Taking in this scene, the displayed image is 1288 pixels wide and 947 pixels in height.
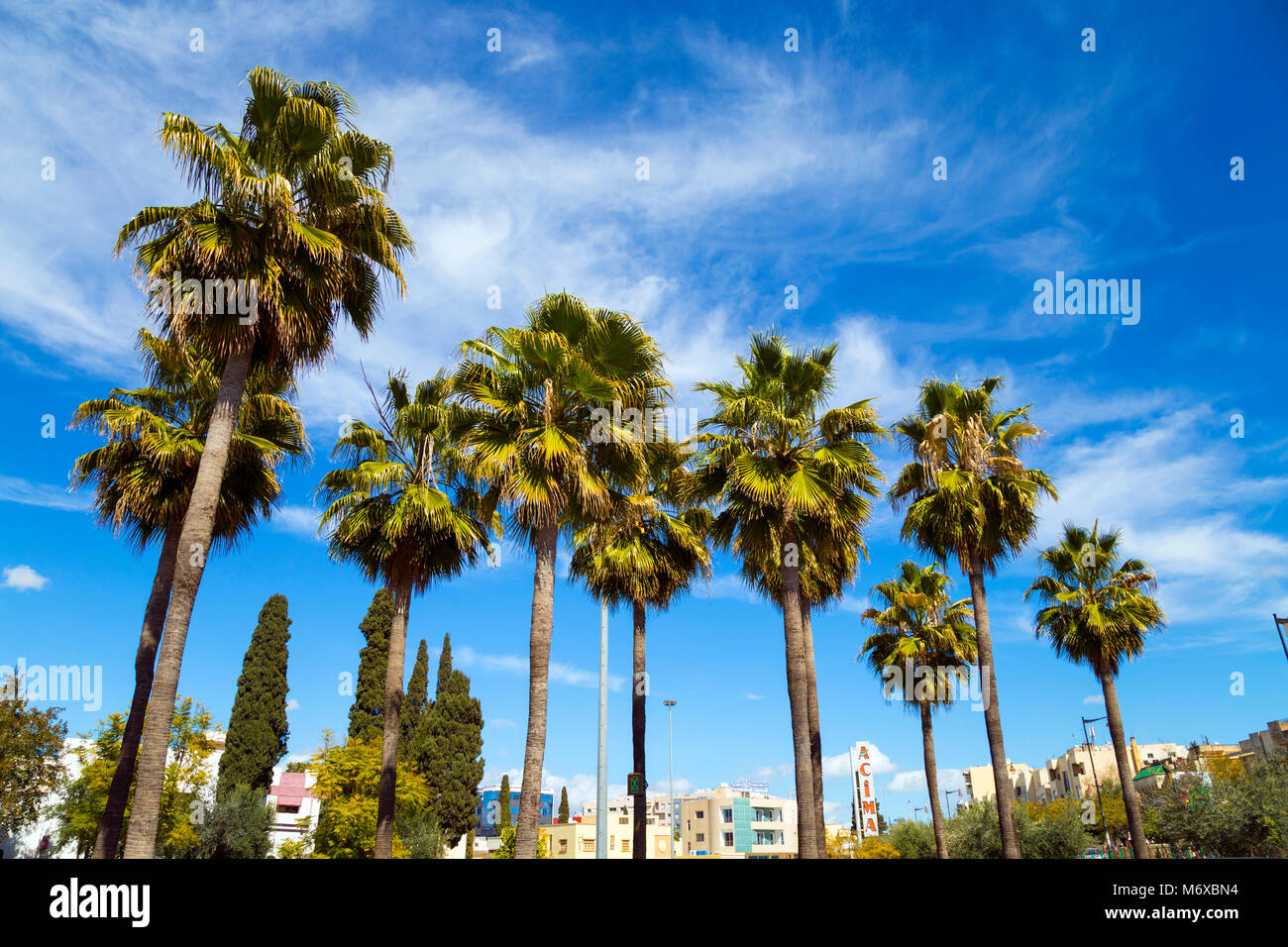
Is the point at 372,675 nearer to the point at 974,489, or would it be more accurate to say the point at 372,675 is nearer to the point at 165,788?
the point at 165,788

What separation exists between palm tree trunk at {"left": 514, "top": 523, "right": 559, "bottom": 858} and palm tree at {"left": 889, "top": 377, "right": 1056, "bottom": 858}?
1241cm

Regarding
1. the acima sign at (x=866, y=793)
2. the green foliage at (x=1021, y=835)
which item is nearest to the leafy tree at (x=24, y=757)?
the green foliage at (x=1021, y=835)

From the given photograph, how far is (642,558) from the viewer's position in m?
22.8

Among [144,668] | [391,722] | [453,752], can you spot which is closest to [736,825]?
[453,752]

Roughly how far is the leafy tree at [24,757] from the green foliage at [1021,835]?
43.9 metres

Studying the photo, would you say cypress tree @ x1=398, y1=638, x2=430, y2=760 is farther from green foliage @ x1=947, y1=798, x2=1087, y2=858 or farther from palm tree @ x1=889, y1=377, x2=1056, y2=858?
palm tree @ x1=889, y1=377, x2=1056, y2=858

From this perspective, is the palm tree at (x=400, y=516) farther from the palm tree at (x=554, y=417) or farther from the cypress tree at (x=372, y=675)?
the cypress tree at (x=372, y=675)

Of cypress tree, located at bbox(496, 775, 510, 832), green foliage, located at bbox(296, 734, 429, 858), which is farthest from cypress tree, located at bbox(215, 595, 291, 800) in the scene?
cypress tree, located at bbox(496, 775, 510, 832)

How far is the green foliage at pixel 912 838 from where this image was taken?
4722cm

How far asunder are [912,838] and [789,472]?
4240 cm

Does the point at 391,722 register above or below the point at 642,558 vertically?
below
